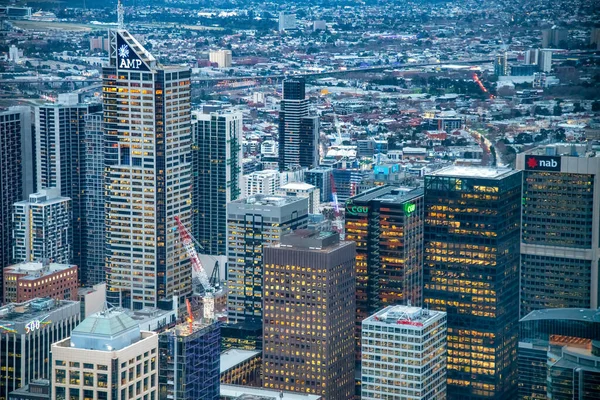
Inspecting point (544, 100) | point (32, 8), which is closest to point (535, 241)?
point (544, 100)

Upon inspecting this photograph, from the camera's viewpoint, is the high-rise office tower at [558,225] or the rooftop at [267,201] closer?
the high-rise office tower at [558,225]

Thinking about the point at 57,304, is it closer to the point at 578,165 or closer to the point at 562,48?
the point at 578,165

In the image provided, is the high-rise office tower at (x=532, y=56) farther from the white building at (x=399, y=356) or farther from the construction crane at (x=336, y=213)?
the white building at (x=399, y=356)

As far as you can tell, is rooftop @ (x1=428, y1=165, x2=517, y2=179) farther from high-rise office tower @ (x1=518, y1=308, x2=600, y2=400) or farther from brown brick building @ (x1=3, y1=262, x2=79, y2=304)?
brown brick building @ (x1=3, y1=262, x2=79, y2=304)

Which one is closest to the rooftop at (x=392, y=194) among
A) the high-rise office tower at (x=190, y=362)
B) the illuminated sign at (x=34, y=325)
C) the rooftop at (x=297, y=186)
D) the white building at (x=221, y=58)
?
the high-rise office tower at (x=190, y=362)

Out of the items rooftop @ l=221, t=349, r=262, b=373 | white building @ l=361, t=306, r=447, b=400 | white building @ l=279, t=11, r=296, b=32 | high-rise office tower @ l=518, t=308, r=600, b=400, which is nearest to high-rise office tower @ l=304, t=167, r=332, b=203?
rooftop @ l=221, t=349, r=262, b=373

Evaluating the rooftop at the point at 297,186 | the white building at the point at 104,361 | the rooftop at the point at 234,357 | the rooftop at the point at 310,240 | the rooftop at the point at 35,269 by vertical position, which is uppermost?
the rooftop at the point at 310,240

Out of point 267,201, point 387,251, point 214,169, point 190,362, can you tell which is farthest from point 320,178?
point 190,362
